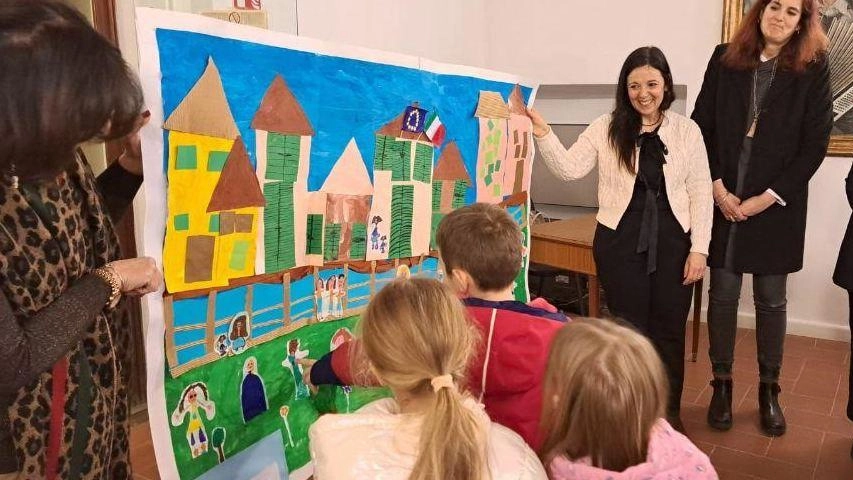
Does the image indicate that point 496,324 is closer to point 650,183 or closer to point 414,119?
point 414,119

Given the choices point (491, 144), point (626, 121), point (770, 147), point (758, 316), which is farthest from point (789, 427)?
point (491, 144)

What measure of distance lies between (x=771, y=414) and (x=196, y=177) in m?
2.46

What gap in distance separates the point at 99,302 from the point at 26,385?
158 mm

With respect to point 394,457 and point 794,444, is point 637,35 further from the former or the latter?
point 394,457

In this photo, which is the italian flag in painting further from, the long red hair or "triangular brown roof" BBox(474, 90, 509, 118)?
the long red hair

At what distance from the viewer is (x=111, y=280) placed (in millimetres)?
1156

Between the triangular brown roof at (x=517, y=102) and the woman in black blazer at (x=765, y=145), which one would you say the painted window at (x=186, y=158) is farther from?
the woman in black blazer at (x=765, y=145)

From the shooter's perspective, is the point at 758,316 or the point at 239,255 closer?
the point at 239,255

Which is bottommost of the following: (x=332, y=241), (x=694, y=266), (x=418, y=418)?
(x=418, y=418)

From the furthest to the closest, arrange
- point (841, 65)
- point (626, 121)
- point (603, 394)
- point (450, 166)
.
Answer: point (841, 65) → point (626, 121) → point (450, 166) → point (603, 394)

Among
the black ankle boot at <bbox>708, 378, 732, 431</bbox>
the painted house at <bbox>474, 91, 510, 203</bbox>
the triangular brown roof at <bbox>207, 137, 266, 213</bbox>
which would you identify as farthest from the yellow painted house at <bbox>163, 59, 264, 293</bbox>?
Answer: the black ankle boot at <bbox>708, 378, 732, 431</bbox>

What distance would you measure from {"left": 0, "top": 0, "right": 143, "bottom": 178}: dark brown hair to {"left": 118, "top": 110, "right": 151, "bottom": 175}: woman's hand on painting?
0.31 metres

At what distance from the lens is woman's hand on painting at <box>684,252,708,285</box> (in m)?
2.39

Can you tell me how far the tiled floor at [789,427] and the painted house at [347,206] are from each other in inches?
54.7
